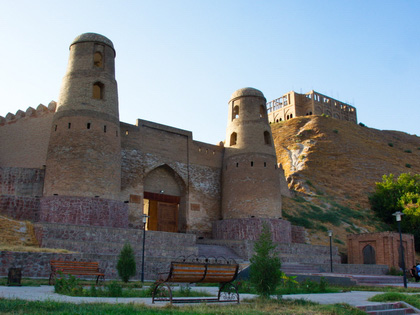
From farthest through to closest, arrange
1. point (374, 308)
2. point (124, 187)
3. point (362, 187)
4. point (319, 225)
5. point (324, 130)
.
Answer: point (324, 130) → point (362, 187) → point (319, 225) → point (124, 187) → point (374, 308)

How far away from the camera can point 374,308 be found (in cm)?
664

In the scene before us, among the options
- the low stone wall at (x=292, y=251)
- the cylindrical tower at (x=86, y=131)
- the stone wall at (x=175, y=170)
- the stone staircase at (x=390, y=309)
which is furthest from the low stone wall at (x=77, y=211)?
the stone staircase at (x=390, y=309)

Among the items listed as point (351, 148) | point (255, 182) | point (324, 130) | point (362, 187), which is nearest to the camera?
point (255, 182)

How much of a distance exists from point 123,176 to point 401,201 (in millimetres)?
20085

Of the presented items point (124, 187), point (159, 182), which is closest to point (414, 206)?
point (159, 182)

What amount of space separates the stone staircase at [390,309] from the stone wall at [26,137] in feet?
48.1

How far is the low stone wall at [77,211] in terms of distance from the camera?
1570 cm

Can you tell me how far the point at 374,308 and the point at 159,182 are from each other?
1537cm

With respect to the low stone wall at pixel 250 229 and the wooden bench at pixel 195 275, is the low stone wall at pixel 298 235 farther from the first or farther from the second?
the wooden bench at pixel 195 275

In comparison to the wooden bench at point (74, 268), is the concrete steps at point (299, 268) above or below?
below

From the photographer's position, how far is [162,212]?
21188 millimetres

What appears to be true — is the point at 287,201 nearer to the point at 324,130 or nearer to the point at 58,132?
the point at 58,132

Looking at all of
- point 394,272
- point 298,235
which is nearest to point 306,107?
point 298,235

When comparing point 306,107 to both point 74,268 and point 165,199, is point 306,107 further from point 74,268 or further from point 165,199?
point 74,268
